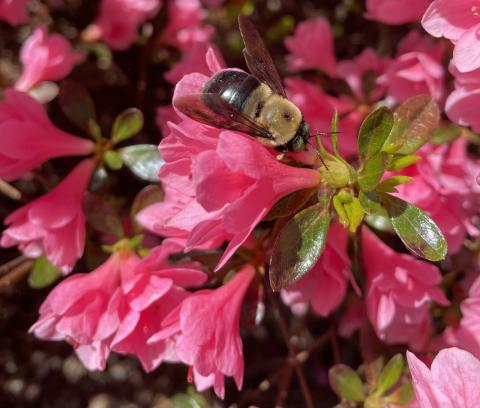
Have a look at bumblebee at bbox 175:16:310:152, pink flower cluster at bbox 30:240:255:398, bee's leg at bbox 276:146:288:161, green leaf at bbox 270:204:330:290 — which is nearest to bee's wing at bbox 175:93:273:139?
bumblebee at bbox 175:16:310:152

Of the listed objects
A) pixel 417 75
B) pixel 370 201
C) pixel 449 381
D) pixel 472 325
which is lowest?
pixel 472 325

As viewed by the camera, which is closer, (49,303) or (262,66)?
(262,66)

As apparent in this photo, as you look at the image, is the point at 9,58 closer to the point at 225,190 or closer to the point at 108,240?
the point at 108,240

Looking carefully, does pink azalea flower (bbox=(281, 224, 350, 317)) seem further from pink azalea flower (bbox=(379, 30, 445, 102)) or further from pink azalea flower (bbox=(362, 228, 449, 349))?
pink azalea flower (bbox=(379, 30, 445, 102))

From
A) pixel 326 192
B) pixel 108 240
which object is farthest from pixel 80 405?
pixel 326 192

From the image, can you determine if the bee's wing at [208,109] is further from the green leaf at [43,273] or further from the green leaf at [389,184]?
the green leaf at [43,273]

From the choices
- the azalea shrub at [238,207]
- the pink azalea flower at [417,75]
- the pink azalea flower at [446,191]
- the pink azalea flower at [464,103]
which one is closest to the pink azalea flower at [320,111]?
the azalea shrub at [238,207]

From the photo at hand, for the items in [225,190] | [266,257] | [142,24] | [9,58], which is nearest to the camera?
[225,190]

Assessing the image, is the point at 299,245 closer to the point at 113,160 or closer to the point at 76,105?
the point at 113,160

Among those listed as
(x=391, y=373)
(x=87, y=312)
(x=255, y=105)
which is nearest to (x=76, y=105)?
(x=87, y=312)
